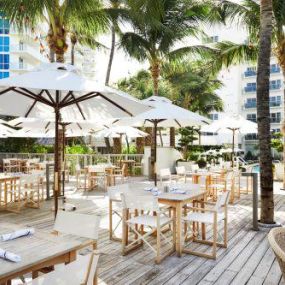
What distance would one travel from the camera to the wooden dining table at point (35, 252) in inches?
91.7

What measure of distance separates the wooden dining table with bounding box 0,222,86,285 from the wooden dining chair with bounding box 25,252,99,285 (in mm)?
254

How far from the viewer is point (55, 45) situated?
970 centimetres

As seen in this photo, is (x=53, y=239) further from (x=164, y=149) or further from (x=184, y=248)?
(x=164, y=149)

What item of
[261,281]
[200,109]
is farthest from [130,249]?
[200,109]

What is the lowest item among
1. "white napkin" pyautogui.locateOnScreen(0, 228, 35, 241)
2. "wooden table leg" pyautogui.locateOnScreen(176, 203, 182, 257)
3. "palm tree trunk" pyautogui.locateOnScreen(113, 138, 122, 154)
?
"wooden table leg" pyautogui.locateOnScreen(176, 203, 182, 257)

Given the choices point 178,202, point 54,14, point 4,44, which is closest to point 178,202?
Result: point 178,202

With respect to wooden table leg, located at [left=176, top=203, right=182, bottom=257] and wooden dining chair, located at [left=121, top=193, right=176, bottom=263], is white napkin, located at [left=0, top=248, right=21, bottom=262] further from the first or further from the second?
wooden table leg, located at [left=176, top=203, right=182, bottom=257]

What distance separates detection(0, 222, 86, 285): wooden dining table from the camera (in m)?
2.33

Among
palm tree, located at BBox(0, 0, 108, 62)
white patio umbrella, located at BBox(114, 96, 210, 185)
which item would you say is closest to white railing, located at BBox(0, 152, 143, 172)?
palm tree, located at BBox(0, 0, 108, 62)

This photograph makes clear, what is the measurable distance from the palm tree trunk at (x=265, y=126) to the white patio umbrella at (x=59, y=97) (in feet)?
8.94

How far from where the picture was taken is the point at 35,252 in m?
2.63

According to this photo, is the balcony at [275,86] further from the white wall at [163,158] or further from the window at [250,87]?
the white wall at [163,158]

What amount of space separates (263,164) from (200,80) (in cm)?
1659

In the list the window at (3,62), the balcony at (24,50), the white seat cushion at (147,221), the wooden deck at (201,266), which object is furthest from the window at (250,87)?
the white seat cushion at (147,221)
